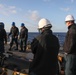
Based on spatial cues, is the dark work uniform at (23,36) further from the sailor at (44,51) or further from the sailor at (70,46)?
the sailor at (44,51)

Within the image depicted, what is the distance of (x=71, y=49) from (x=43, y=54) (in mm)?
1774

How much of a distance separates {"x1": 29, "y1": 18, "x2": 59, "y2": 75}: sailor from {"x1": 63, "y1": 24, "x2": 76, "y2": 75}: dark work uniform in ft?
5.21

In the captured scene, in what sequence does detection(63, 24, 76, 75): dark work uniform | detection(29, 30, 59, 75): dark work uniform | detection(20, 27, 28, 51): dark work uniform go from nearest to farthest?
1. detection(29, 30, 59, 75): dark work uniform
2. detection(63, 24, 76, 75): dark work uniform
3. detection(20, 27, 28, 51): dark work uniform

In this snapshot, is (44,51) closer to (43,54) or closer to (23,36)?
(43,54)

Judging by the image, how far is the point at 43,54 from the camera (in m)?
5.28

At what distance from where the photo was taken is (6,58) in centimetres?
1011

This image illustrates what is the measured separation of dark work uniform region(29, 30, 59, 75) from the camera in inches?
207

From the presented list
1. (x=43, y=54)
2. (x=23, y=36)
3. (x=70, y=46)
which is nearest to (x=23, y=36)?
(x=23, y=36)

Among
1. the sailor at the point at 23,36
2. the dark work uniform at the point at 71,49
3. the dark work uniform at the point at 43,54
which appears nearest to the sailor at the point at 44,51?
the dark work uniform at the point at 43,54

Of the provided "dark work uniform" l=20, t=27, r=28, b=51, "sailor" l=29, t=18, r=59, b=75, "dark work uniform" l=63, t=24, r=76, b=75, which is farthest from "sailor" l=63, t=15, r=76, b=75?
"dark work uniform" l=20, t=27, r=28, b=51

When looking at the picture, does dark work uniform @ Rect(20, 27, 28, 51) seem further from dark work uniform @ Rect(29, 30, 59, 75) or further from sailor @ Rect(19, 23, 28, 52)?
dark work uniform @ Rect(29, 30, 59, 75)

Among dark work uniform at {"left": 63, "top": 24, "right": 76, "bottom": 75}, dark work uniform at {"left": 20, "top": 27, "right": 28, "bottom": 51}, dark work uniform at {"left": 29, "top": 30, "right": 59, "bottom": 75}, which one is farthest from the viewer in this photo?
dark work uniform at {"left": 20, "top": 27, "right": 28, "bottom": 51}

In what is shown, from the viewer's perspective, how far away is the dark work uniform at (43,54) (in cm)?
527

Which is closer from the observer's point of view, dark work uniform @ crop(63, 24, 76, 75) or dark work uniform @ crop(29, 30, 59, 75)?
dark work uniform @ crop(29, 30, 59, 75)
